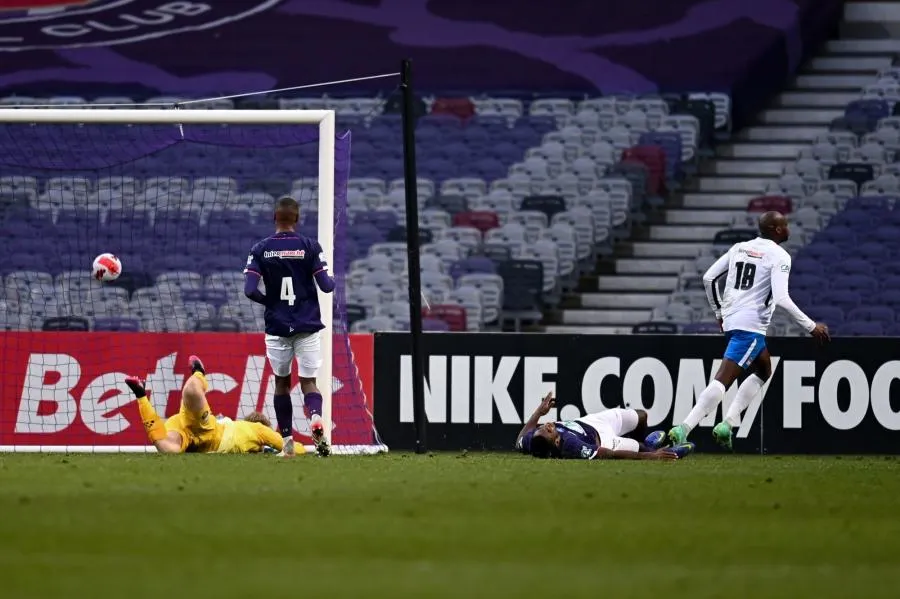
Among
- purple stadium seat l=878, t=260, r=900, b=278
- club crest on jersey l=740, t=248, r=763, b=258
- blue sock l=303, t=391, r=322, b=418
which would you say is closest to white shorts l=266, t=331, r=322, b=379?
blue sock l=303, t=391, r=322, b=418

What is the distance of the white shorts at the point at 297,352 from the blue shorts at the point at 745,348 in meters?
3.15

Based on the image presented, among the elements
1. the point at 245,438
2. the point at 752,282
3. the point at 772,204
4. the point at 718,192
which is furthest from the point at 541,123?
the point at 245,438

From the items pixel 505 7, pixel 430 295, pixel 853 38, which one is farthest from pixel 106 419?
pixel 853 38

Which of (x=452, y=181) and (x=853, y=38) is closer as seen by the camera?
(x=452, y=181)

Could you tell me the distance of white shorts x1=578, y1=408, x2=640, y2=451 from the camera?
1142cm

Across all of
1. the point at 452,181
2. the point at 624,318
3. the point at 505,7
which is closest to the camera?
the point at 624,318

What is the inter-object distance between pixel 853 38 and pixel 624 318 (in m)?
7.37

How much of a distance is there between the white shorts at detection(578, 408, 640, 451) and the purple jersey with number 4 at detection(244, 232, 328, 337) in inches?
84.1

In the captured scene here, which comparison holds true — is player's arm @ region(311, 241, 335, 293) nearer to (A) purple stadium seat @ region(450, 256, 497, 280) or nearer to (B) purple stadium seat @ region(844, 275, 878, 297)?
(A) purple stadium seat @ region(450, 256, 497, 280)

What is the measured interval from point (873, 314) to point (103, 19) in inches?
484

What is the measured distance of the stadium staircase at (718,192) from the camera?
1911 cm

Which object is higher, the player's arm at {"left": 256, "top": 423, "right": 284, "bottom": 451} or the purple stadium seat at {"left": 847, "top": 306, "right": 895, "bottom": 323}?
the purple stadium seat at {"left": 847, "top": 306, "right": 895, "bottom": 323}

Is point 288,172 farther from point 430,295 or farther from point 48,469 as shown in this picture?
point 48,469

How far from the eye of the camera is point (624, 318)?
18.7 metres
